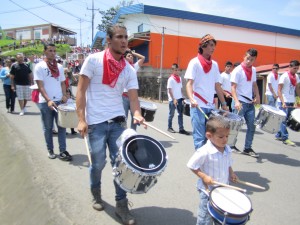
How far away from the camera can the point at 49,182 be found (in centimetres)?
488

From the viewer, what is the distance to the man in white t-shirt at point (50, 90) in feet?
18.6

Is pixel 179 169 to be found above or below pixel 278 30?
below

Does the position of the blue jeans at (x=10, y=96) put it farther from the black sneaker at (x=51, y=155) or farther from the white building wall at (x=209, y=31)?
the white building wall at (x=209, y=31)

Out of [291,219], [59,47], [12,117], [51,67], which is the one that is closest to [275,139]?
[291,219]

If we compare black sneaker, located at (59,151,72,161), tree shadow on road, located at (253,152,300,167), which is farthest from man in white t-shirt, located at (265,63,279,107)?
black sneaker, located at (59,151,72,161)

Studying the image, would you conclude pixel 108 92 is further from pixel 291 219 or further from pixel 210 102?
pixel 291 219

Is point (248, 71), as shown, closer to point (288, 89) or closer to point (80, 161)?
point (288, 89)

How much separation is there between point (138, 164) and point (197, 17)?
24.0 m

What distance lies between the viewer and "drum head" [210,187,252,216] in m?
2.46

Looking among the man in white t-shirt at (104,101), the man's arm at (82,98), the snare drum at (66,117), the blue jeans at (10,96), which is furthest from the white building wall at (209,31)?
the man's arm at (82,98)

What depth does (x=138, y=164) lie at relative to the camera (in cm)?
301

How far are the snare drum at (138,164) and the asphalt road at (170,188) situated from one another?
82 cm

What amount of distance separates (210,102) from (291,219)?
191cm

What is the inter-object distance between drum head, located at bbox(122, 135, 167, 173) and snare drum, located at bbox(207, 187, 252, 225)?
61 cm
